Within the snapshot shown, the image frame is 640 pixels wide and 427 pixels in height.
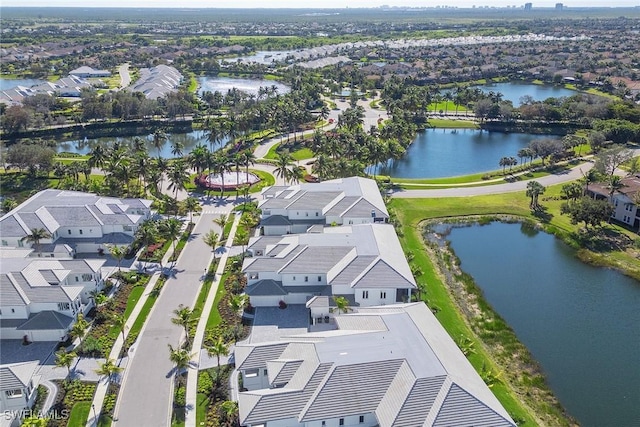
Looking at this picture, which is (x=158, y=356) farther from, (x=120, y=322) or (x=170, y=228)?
(x=170, y=228)

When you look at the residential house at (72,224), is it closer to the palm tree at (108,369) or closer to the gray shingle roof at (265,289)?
the gray shingle roof at (265,289)

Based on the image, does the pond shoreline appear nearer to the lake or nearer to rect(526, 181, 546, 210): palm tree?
rect(526, 181, 546, 210): palm tree

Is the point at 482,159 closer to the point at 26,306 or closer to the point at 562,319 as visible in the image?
the point at 562,319

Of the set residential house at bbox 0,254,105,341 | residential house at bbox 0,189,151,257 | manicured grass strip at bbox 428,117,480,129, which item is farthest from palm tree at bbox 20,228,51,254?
manicured grass strip at bbox 428,117,480,129

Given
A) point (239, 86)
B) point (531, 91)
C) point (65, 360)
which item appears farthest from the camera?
point (531, 91)

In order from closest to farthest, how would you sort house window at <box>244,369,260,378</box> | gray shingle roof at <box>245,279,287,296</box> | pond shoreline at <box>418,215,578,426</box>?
house window at <box>244,369,260,378</box>, pond shoreline at <box>418,215,578,426</box>, gray shingle roof at <box>245,279,287,296</box>

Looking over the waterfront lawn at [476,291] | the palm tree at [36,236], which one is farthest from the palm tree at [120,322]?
the waterfront lawn at [476,291]

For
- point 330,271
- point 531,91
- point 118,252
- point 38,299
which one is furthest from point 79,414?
point 531,91
